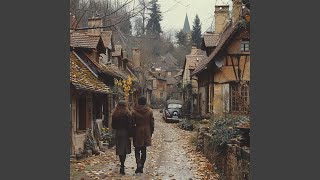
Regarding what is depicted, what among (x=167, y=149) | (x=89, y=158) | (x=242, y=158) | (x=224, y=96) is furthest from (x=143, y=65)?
(x=242, y=158)

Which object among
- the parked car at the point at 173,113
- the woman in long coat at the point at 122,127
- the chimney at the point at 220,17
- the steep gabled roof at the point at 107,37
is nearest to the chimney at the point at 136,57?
the parked car at the point at 173,113

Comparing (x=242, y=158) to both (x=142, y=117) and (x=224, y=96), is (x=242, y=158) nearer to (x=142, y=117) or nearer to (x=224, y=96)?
(x=142, y=117)

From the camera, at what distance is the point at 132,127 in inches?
423

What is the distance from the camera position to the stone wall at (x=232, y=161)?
786 cm

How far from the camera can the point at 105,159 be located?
13883 millimetres

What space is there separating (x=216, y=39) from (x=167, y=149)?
44.0 ft

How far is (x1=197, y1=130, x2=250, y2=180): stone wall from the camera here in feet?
25.8

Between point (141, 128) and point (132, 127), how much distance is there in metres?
0.26

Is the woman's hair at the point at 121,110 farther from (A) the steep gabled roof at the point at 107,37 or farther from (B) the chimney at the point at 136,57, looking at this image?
(B) the chimney at the point at 136,57

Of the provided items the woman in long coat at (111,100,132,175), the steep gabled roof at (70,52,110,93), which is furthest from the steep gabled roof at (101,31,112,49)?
the woman in long coat at (111,100,132,175)

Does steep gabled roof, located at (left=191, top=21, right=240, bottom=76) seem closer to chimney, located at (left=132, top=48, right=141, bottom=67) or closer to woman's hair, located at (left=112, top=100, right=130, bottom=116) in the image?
woman's hair, located at (left=112, top=100, right=130, bottom=116)

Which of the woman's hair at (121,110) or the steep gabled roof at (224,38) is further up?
the steep gabled roof at (224,38)

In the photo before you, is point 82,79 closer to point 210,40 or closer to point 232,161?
point 232,161

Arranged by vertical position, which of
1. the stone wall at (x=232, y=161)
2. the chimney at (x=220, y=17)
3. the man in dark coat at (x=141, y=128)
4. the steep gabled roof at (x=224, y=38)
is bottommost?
the stone wall at (x=232, y=161)
